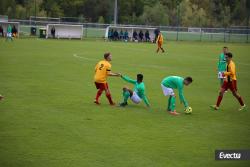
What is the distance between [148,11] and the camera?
92.4 m

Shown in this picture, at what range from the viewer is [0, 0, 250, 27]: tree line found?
8812 cm

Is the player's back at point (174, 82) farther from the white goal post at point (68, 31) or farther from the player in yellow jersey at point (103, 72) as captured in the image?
the white goal post at point (68, 31)

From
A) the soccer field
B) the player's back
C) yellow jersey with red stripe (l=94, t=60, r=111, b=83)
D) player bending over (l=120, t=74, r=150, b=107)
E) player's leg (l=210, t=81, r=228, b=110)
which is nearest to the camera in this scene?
the soccer field

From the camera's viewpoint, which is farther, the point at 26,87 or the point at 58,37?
the point at 58,37

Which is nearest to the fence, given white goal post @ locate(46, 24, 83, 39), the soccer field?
white goal post @ locate(46, 24, 83, 39)

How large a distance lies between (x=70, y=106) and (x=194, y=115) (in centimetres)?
404

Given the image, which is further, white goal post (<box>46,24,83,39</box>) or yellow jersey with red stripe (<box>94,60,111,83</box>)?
white goal post (<box>46,24,83,39</box>)

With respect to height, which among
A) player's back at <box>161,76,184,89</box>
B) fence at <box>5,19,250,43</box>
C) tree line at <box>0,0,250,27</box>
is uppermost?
tree line at <box>0,0,250,27</box>

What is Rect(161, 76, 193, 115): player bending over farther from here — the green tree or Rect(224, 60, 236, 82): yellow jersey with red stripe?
the green tree

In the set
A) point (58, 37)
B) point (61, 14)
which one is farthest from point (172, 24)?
point (58, 37)

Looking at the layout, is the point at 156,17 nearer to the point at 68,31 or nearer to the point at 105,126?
the point at 68,31

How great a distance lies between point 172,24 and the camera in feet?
298

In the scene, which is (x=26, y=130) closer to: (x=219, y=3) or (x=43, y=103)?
(x=43, y=103)

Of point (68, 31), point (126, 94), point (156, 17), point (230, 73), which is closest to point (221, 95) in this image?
point (230, 73)
